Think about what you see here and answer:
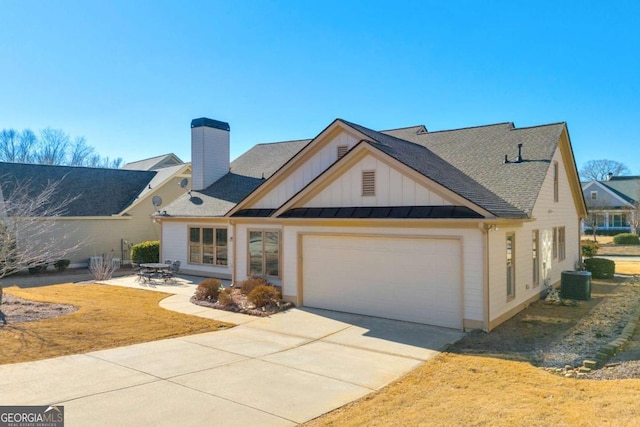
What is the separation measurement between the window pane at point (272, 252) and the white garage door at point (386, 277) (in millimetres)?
2572

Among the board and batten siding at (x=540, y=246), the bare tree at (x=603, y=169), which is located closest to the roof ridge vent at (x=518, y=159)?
the board and batten siding at (x=540, y=246)

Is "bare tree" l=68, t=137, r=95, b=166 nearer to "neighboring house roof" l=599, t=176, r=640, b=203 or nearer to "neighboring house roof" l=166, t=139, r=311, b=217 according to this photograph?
"neighboring house roof" l=166, t=139, r=311, b=217

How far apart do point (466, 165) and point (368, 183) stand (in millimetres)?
4712

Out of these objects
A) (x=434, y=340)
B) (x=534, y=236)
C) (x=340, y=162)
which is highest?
(x=340, y=162)

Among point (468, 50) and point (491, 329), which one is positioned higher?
point (468, 50)

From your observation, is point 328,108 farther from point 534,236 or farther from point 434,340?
point 434,340

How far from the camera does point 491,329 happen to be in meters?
10.5

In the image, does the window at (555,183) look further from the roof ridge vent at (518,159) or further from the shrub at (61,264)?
the shrub at (61,264)

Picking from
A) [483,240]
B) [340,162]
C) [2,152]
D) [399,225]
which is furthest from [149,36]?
[2,152]

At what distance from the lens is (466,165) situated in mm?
15180

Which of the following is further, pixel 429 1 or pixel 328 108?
pixel 328 108

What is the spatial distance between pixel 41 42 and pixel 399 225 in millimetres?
14634

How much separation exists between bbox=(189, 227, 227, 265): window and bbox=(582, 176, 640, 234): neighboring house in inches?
1720

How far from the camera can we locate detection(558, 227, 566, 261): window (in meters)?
17.2
